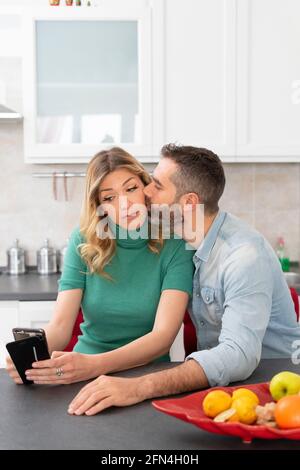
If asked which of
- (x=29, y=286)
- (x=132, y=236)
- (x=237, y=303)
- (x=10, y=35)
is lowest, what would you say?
(x=29, y=286)

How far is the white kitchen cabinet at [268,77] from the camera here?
3.03 meters

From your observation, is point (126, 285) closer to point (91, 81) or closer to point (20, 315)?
point (20, 315)

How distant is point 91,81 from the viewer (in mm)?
3088

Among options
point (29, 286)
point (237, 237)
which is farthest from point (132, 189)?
point (29, 286)

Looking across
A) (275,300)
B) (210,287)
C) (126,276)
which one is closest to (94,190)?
(126,276)

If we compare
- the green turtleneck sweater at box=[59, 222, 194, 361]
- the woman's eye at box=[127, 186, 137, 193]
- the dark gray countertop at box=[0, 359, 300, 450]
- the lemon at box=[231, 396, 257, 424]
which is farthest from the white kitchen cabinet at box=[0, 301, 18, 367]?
the lemon at box=[231, 396, 257, 424]

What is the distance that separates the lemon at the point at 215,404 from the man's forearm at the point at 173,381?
0.62ft

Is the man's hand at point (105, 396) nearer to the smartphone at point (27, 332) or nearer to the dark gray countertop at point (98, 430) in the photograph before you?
the dark gray countertop at point (98, 430)

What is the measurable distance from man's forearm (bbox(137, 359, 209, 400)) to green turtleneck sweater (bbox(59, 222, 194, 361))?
20.1 inches

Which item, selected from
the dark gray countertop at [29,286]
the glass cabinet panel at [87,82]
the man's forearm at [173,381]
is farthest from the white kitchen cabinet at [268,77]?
the man's forearm at [173,381]

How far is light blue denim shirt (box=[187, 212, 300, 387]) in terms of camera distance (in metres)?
1.58

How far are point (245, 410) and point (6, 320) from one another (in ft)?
6.04

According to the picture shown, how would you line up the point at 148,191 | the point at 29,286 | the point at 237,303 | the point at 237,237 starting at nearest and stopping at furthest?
the point at 237,303, the point at 237,237, the point at 148,191, the point at 29,286

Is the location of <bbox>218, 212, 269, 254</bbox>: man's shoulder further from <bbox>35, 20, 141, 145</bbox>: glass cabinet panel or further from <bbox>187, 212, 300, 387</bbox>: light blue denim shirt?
<bbox>35, 20, 141, 145</bbox>: glass cabinet panel
